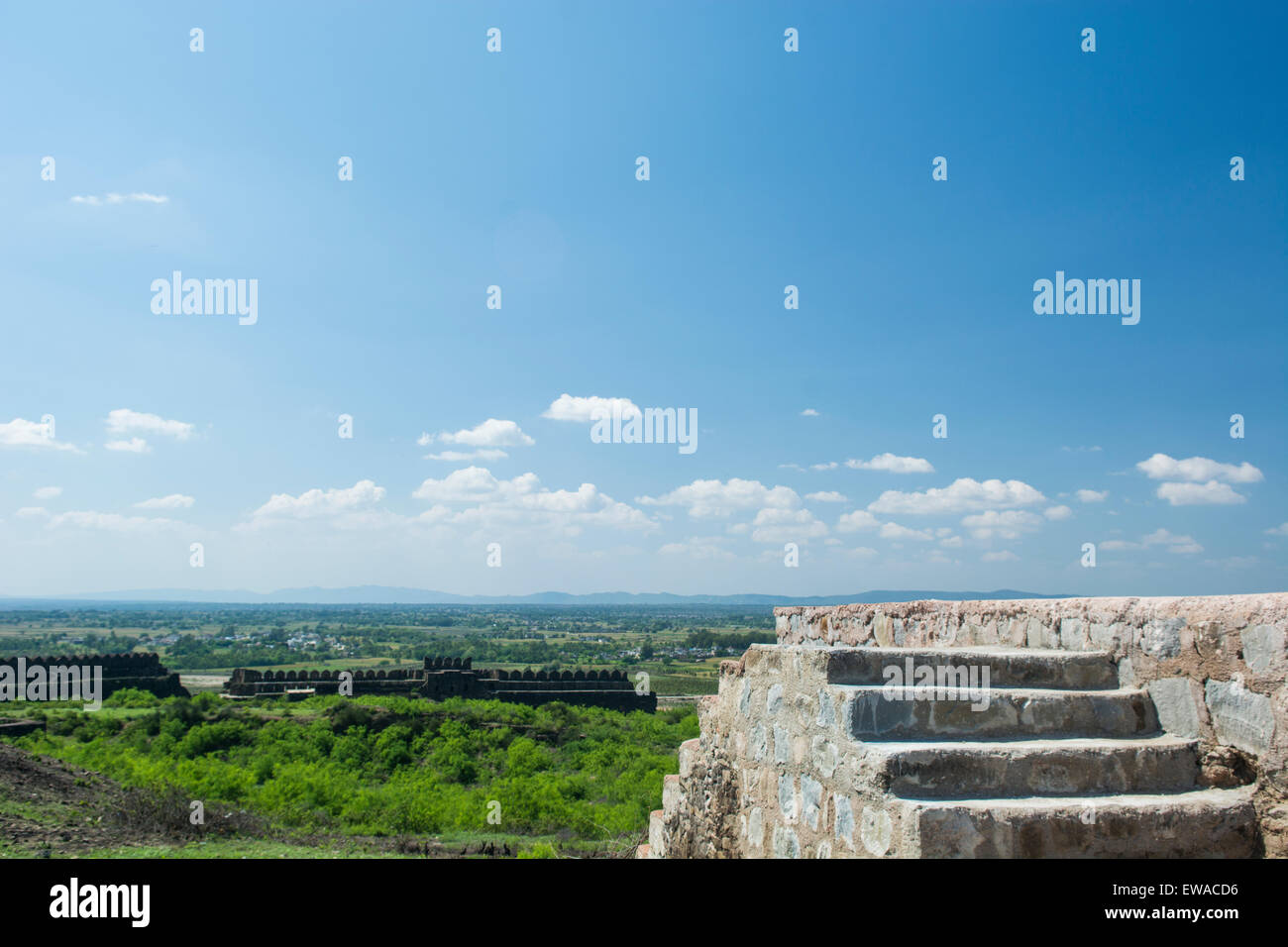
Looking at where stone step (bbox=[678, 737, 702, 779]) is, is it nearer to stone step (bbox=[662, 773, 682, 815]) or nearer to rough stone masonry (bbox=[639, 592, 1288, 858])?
stone step (bbox=[662, 773, 682, 815])

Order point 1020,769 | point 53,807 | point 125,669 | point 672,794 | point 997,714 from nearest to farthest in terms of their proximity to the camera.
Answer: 1. point 1020,769
2. point 997,714
3. point 672,794
4. point 53,807
5. point 125,669

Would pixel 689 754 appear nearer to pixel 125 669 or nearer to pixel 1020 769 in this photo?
pixel 1020 769

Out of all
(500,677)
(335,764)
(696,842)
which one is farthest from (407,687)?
(696,842)

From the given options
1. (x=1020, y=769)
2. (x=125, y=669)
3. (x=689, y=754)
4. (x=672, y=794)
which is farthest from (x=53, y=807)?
(x=125, y=669)

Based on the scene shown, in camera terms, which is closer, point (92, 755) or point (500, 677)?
point (92, 755)

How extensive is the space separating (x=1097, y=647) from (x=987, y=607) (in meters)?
0.79

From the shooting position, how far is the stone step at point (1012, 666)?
3635mm

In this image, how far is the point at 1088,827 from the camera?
284 cm

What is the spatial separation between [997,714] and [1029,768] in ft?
1.09

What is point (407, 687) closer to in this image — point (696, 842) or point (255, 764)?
point (255, 764)

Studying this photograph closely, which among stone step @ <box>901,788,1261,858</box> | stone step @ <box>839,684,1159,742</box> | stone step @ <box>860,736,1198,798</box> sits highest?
stone step @ <box>839,684,1159,742</box>

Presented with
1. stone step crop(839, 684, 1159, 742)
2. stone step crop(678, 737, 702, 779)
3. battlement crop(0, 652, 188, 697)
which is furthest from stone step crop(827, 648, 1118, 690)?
battlement crop(0, 652, 188, 697)

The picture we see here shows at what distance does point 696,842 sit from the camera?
4875mm

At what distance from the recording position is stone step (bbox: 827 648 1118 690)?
363 cm
